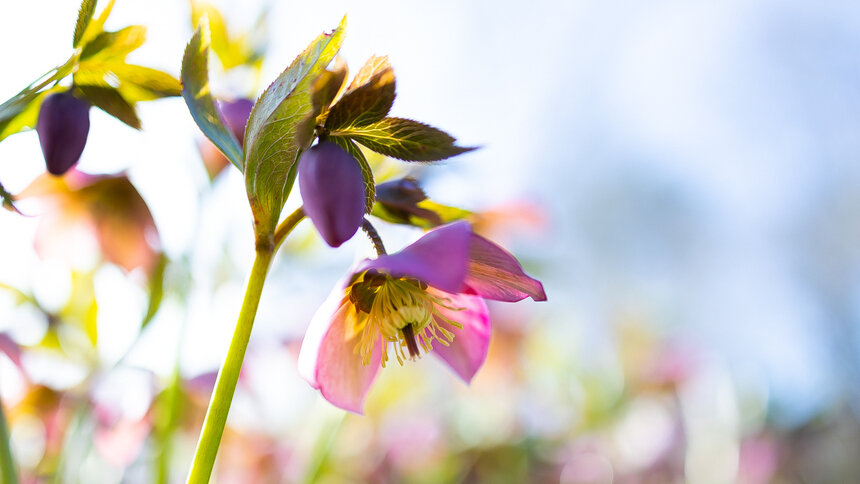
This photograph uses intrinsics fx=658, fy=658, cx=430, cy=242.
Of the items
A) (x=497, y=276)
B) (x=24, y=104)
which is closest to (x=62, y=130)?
(x=24, y=104)

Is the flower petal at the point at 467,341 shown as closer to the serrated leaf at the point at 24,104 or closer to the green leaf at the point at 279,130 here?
the green leaf at the point at 279,130

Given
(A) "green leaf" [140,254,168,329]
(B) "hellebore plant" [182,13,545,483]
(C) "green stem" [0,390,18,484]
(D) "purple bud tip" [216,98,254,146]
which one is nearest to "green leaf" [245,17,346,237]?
(B) "hellebore plant" [182,13,545,483]

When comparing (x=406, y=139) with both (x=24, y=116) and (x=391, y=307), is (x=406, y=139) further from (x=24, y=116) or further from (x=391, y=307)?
(x=24, y=116)

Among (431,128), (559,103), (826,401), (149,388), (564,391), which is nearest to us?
(431,128)

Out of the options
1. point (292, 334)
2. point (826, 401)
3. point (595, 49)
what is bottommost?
point (826, 401)

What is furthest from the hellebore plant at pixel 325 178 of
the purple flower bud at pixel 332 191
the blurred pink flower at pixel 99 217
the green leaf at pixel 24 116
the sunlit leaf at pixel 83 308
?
the sunlit leaf at pixel 83 308

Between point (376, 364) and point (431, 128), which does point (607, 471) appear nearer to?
point (376, 364)

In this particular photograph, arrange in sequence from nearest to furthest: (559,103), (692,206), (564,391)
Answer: (564,391)
(692,206)
(559,103)

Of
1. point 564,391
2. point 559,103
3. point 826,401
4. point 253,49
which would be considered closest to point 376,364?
point 253,49

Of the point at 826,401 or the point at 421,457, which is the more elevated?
the point at 421,457
